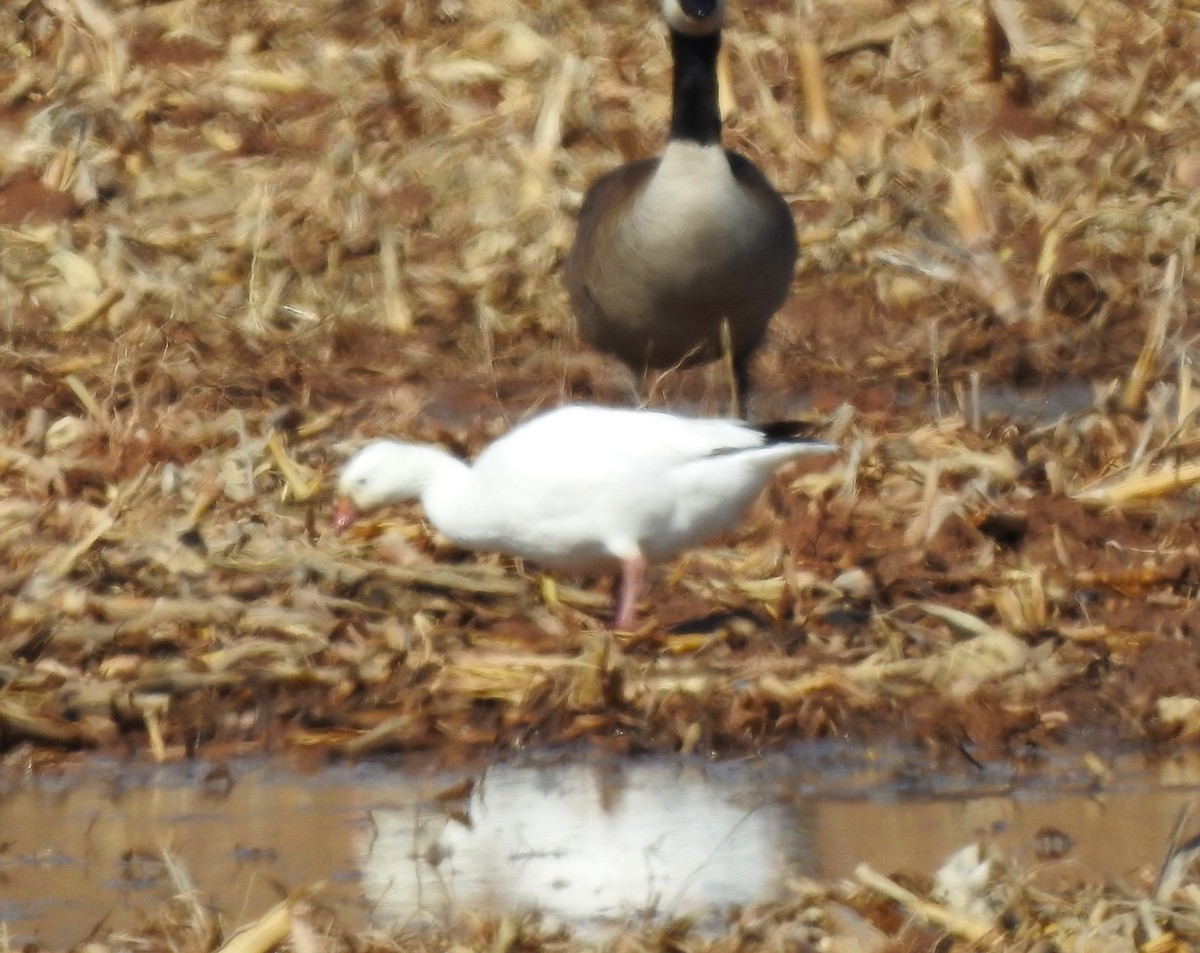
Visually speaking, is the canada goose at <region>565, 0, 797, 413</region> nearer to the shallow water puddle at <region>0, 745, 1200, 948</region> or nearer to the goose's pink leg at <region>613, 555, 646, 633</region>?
the goose's pink leg at <region>613, 555, 646, 633</region>

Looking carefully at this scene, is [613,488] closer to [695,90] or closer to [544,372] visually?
[695,90]

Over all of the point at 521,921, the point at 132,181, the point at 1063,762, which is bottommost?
the point at 132,181

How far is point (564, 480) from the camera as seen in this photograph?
20.5ft

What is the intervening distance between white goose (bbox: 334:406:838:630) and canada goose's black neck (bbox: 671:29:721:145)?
2316 mm

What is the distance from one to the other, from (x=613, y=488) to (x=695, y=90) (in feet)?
A: 9.33

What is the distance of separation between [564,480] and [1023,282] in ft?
13.1

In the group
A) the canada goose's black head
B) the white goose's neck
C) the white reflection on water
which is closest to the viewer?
the white reflection on water

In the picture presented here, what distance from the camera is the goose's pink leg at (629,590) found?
6352 mm

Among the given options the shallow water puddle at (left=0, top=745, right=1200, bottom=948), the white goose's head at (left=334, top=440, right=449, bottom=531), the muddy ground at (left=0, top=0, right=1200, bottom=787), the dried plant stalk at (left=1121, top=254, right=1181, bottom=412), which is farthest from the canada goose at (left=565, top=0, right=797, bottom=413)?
the shallow water puddle at (left=0, top=745, right=1200, bottom=948)

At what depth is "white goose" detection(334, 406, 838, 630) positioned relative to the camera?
6.27 metres

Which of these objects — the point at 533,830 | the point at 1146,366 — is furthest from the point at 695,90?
the point at 533,830

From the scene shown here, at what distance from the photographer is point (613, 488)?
6.24 m

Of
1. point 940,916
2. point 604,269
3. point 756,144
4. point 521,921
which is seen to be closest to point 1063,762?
point 940,916

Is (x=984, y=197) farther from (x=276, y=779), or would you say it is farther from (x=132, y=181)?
(x=276, y=779)
